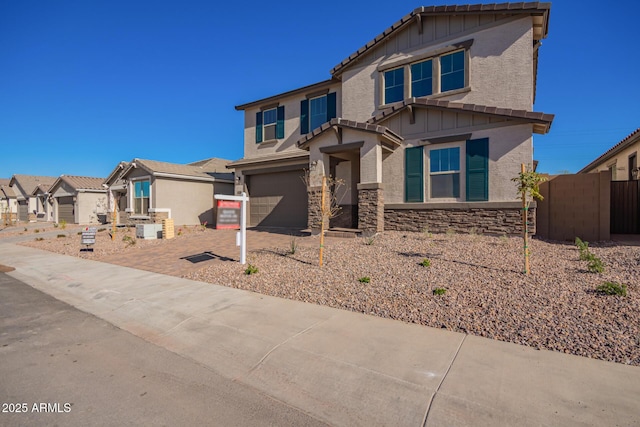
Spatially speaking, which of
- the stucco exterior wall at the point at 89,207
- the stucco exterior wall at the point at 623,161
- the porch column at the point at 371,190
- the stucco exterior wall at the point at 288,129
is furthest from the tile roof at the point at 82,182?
the stucco exterior wall at the point at 623,161

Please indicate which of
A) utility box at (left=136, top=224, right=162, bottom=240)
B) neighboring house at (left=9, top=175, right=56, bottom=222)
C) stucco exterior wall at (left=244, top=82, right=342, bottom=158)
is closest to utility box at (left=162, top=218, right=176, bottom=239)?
utility box at (left=136, top=224, right=162, bottom=240)

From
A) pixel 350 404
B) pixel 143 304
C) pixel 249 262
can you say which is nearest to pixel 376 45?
pixel 249 262

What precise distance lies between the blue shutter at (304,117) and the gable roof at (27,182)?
114 feet

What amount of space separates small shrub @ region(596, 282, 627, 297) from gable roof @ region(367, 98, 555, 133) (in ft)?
21.7

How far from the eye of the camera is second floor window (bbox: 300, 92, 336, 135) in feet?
53.6

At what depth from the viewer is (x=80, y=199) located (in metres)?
28.2

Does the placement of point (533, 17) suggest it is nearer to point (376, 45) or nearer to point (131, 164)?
point (376, 45)

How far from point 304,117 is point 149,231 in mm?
9107

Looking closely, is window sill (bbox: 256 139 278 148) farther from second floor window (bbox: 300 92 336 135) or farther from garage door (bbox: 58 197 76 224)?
garage door (bbox: 58 197 76 224)

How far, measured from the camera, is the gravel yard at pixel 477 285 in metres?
4.22

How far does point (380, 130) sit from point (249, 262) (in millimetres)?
6260

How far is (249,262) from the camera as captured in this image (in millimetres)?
8734

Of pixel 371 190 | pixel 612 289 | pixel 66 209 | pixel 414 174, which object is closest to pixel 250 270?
pixel 371 190

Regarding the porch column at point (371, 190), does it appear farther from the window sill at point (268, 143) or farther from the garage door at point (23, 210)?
the garage door at point (23, 210)
